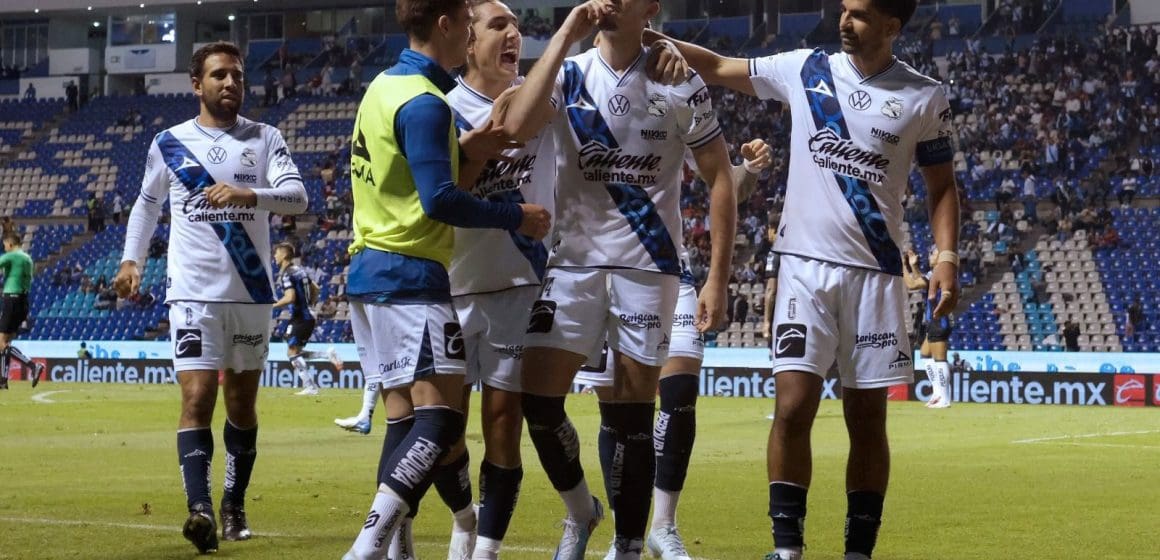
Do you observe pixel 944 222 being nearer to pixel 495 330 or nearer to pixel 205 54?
pixel 495 330

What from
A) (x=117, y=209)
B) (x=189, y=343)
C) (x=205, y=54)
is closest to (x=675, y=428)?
(x=189, y=343)

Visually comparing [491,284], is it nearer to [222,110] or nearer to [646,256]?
[646,256]

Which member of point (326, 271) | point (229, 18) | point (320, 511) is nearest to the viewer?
point (320, 511)

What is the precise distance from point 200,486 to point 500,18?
278 cm

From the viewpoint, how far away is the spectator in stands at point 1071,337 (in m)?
27.3

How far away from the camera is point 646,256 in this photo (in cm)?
589

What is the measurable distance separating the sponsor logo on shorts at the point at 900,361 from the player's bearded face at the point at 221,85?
3.80 m

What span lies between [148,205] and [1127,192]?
28426 millimetres

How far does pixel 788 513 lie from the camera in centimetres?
582

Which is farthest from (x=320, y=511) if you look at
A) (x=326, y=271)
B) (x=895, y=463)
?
(x=326, y=271)

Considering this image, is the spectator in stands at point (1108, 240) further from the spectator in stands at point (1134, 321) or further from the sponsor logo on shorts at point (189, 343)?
the sponsor logo on shorts at point (189, 343)

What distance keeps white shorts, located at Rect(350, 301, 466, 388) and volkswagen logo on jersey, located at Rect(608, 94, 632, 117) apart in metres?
1.16

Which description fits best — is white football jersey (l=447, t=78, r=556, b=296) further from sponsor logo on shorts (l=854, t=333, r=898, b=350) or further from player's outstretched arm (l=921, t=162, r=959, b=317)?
player's outstretched arm (l=921, t=162, r=959, b=317)

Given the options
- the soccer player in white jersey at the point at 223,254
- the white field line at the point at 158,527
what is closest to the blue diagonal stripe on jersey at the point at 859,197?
the white field line at the point at 158,527
